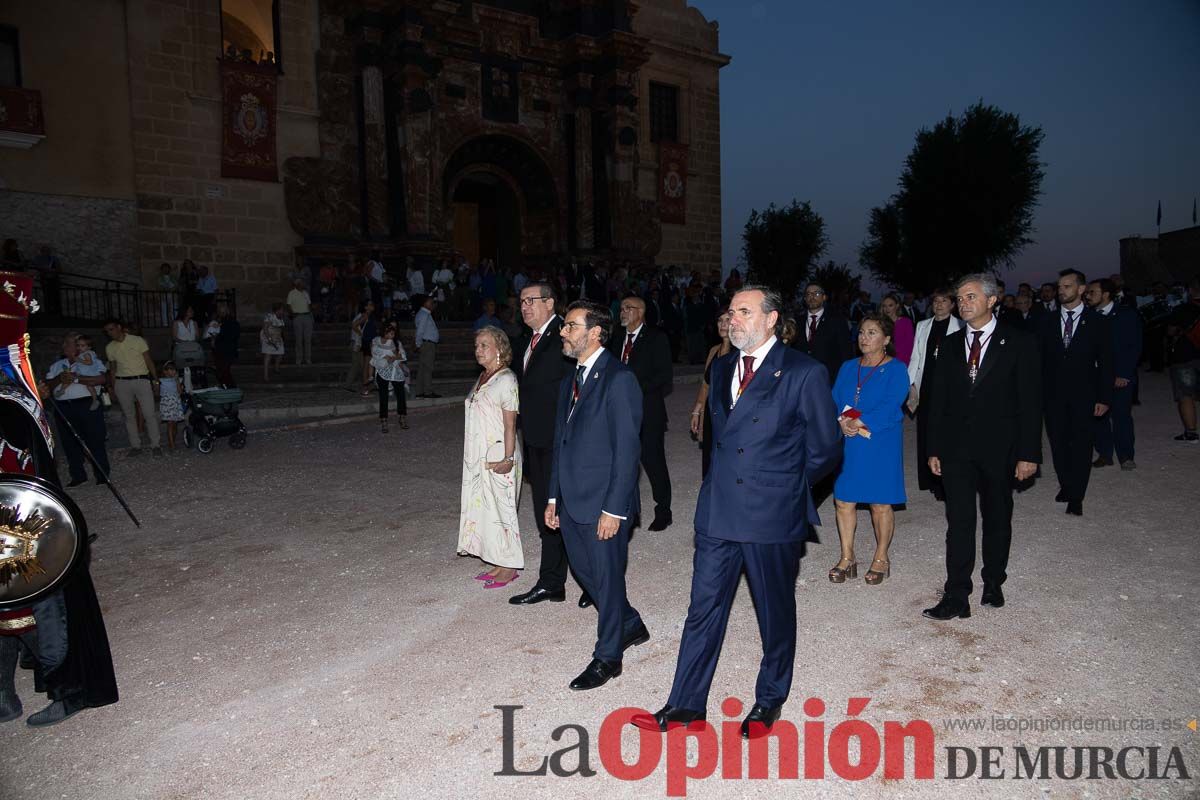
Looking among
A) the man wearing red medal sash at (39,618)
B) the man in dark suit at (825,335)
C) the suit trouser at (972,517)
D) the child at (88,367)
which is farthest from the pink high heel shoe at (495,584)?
the child at (88,367)

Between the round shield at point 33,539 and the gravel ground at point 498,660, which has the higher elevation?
the round shield at point 33,539

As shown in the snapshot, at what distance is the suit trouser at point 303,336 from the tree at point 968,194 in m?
27.9

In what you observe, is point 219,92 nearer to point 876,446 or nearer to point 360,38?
point 360,38

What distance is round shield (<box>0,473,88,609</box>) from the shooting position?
3250 millimetres

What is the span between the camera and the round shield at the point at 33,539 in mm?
3250

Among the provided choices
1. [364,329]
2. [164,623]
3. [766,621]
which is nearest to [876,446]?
[766,621]

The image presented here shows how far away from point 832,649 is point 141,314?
64.0 feet

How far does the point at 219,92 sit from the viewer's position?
19.9 m

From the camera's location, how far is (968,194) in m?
33.8

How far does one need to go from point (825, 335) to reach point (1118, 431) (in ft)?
11.4

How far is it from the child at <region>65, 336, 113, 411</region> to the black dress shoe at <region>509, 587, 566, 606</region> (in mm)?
7052

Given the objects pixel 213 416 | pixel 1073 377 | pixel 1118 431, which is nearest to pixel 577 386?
pixel 1073 377

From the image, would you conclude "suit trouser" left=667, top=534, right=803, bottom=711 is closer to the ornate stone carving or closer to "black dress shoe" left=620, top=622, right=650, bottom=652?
"black dress shoe" left=620, top=622, right=650, bottom=652

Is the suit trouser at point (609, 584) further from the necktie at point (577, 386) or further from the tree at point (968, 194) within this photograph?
the tree at point (968, 194)
